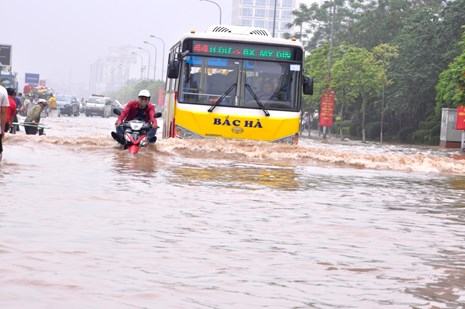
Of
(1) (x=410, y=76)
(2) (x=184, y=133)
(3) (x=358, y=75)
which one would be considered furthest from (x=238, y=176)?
(3) (x=358, y=75)

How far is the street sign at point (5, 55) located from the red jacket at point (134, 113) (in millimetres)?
59183

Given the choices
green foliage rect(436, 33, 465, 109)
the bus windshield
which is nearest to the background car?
green foliage rect(436, 33, 465, 109)

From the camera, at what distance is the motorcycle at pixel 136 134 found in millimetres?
22281

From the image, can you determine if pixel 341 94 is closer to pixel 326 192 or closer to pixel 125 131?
pixel 125 131

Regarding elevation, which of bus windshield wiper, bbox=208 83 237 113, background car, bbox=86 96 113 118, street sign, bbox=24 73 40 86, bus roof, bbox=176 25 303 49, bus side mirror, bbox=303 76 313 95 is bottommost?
background car, bbox=86 96 113 118

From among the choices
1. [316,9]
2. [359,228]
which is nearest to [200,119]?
[359,228]

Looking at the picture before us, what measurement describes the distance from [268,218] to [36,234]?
10.4 ft

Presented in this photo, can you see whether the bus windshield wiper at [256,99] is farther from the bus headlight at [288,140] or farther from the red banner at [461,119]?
the red banner at [461,119]

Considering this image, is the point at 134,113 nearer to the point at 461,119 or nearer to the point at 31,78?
the point at 461,119

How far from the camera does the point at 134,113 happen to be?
22375mm

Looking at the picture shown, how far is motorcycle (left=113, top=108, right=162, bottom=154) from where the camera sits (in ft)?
73.1

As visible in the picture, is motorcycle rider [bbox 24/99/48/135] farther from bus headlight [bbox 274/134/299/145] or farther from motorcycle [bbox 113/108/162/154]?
bus headlight [bbox 274/134/299/145]

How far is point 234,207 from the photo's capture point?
13.2 metres

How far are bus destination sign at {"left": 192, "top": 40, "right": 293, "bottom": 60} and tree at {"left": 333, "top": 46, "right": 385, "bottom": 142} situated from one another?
4451 centimetres
